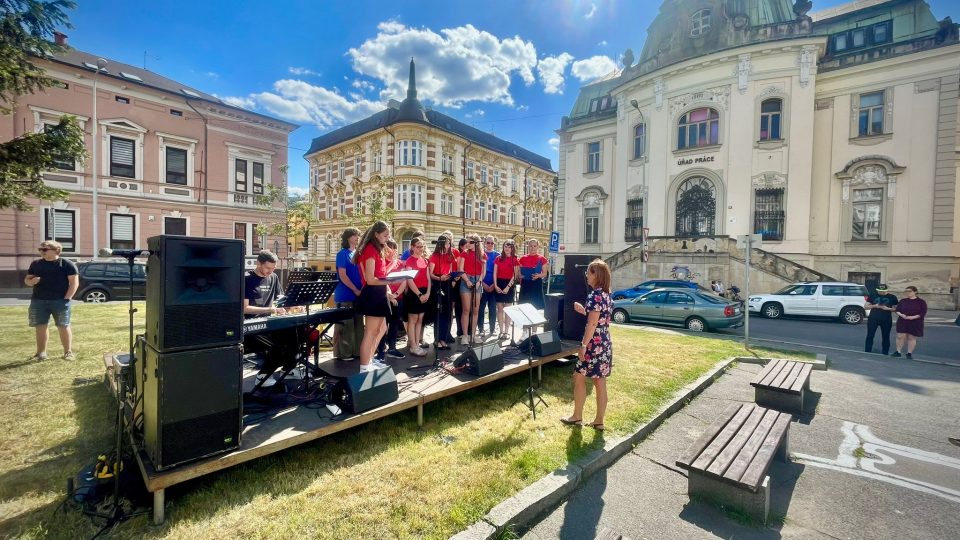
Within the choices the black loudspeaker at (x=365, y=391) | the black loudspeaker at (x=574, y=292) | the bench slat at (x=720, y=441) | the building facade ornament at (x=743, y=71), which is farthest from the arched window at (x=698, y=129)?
the black loudspeaker at (x=365, y=391)

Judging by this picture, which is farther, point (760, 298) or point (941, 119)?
point (941, 119)

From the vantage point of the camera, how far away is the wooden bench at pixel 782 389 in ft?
16.8

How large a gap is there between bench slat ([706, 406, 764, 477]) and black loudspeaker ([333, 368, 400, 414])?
112 inches

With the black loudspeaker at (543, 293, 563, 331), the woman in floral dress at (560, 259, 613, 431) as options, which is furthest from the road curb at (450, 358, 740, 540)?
the black loudspeaker at (543, 293, 563, 331)

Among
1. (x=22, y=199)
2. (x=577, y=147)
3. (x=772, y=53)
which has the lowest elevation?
(x=22, y=199)

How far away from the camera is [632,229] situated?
25.7 m

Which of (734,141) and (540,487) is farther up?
(734,141)

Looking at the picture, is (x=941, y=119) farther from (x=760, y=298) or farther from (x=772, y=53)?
(x=760, y=298)

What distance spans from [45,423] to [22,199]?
5528mm

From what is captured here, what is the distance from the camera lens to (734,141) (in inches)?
851

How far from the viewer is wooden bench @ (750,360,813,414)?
511cm

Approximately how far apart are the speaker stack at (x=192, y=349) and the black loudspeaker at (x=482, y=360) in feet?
8.41

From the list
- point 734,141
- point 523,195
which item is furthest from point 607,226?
point 523,195

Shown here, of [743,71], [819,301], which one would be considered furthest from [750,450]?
[743,71]
